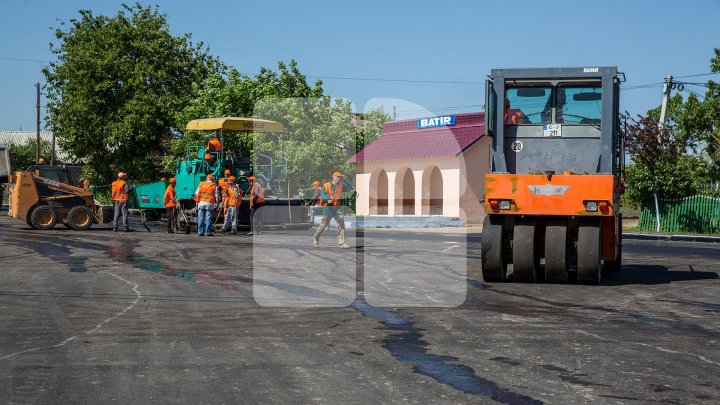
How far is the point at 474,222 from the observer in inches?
1618

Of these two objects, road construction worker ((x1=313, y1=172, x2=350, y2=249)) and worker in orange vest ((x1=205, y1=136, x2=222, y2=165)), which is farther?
worker in orange vest ((x1=205, y1=136, x2=222, y2=165))

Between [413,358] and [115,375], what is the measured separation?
2.57 meters

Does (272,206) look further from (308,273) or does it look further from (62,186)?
(308,273)

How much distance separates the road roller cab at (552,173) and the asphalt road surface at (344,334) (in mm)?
528

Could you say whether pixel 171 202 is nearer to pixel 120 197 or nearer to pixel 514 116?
pixel 120 197

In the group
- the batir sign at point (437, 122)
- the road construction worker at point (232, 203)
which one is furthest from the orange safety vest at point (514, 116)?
the batir sign at point (437, 122)

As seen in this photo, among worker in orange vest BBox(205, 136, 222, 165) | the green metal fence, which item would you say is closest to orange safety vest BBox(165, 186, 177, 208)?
worker in orange vest BBox(205, 136, 222, 165)

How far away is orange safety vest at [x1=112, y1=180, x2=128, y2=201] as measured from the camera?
25.7 m

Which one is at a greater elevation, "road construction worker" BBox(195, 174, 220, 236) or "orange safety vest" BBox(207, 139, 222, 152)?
"orange safety vest" BBox(207, 139, 222, 152)

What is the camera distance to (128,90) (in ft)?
157

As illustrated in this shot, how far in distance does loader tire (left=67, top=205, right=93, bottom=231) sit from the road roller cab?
16.7 m

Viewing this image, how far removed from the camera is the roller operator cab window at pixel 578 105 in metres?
14.0

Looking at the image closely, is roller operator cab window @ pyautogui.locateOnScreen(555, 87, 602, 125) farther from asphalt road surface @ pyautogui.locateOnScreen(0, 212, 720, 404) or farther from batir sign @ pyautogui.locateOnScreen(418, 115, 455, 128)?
batir sign @ pyautogui.locateOnScreen(418, 115, 455, 128)

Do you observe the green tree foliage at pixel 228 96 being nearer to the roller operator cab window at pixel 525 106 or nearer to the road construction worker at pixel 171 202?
the road construction worker at pixel 171 202
